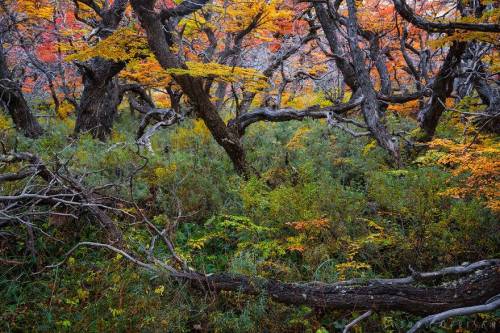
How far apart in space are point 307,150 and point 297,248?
3.84 m

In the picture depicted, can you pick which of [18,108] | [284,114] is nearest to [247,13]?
[284,114]

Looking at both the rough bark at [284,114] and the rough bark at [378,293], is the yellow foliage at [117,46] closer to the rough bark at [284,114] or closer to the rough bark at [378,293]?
the rough bark at [284,114]

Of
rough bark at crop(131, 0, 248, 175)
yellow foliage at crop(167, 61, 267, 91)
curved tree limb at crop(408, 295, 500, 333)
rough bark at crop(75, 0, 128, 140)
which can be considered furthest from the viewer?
rough bark at crop(75, 0, 128, 140)

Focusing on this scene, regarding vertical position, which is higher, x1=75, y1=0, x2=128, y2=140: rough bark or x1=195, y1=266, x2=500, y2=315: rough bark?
x1=75, y1=0, x2=128, y2=140: rough bark

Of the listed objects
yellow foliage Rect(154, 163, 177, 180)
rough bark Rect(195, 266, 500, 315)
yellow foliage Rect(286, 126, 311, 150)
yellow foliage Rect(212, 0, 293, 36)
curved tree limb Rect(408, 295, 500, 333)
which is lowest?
rough bark Rect(195, 266, 500, 315)

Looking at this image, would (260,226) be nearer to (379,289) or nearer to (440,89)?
(379,289)

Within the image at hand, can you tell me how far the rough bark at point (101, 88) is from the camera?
9.12 meters

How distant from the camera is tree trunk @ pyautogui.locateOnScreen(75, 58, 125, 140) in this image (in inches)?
369

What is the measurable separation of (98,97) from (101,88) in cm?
31

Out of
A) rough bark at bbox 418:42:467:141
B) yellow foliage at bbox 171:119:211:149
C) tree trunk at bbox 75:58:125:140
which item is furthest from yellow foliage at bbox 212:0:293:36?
rough bark at bbox 418:42:467:141

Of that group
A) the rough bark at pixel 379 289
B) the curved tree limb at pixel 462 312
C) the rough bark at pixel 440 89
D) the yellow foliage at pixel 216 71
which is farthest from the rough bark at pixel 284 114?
the curved tree limb at pixel 462 312

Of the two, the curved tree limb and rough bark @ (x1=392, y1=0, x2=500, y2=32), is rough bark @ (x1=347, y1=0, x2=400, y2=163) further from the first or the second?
the curved tree limb

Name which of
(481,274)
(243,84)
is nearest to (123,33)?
(243,84)

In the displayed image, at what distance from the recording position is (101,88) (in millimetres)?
9812
